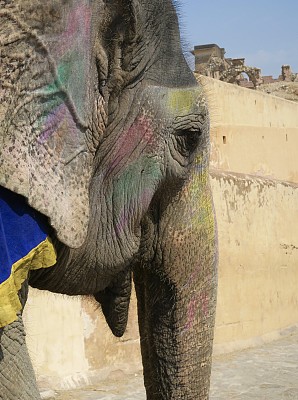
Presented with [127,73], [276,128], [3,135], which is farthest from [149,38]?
[276,128]

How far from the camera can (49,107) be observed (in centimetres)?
195

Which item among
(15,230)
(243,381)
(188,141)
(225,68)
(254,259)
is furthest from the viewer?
(225,68)

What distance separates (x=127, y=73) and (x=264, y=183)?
25.3ft

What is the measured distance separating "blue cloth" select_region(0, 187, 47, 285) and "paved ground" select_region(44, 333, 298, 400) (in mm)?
4353

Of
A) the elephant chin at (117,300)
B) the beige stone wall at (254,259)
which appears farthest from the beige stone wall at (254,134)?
the elephant chin at (117,300)

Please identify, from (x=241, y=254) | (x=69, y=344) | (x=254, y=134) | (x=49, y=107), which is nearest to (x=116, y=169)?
(x=49, y=107)

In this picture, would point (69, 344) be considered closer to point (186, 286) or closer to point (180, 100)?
point (186, 286)

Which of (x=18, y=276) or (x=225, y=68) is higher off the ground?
(x=225, y=68)

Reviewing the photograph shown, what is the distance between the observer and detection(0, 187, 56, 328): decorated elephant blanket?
5.80 ft

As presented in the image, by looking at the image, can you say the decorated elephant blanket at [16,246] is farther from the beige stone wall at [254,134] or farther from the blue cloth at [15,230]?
the beige stone wall at [254,134]

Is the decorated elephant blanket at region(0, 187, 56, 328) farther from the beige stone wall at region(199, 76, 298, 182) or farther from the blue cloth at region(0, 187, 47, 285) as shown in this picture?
the beige stone wall at region(199, 76, 298, 182)

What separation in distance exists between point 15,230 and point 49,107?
290mm

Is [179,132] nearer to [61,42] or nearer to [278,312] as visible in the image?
[61,42]

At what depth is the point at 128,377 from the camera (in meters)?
6.90
